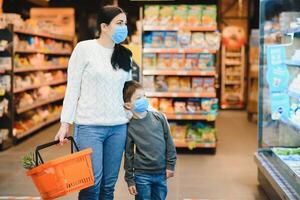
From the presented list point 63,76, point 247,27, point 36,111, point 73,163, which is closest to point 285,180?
point 73,163

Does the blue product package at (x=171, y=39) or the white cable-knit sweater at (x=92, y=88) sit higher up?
the blue product package at (x=171, y=39)

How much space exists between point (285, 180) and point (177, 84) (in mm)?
3451

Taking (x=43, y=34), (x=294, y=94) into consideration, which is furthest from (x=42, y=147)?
(x=43, y=34)

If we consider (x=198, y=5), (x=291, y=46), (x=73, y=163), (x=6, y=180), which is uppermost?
(x=198, y=5)

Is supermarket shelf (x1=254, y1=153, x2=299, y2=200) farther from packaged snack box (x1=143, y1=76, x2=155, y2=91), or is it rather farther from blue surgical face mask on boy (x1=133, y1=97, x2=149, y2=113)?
packaged snack box (x1=143, y1=76, x2=155, y2=91)

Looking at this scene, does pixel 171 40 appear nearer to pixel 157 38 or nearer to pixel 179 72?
pixel 157 38

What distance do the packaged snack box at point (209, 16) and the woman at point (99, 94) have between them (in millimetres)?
4277

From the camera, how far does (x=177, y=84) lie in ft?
25.1

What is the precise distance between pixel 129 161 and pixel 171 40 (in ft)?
14.3

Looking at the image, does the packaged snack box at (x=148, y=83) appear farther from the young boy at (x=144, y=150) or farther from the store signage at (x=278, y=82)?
the young boy at (x=144, y=150)

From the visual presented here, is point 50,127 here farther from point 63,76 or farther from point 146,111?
point 146,111

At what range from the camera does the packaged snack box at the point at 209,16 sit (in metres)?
7.49

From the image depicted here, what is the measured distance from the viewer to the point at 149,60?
754 cm

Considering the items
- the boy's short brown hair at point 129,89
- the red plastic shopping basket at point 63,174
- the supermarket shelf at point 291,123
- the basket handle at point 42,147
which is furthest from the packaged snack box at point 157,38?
the red plastic shopping basket at point 63,174
